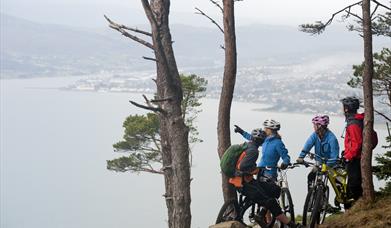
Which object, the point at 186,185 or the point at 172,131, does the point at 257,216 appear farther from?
the point at 172,131

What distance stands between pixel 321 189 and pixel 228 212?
5.18ft

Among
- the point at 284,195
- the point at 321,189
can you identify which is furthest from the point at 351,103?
the point at 284,195

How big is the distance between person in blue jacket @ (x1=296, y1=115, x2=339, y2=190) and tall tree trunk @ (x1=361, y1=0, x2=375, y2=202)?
0.42m

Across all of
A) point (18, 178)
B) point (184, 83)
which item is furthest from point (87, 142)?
point (184, 83)

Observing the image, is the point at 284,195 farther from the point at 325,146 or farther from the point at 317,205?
the point at 325,146

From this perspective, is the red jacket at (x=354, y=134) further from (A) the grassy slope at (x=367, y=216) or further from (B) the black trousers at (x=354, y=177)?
(A) the grassy slope at (x=367, y=216)

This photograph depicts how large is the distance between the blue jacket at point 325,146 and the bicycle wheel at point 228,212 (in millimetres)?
1368

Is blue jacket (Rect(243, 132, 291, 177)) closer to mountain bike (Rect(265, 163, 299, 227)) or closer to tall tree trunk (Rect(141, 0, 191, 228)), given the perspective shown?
mountain bike (Rect(265, 163, 299, 227))

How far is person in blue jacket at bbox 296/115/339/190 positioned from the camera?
745 cm

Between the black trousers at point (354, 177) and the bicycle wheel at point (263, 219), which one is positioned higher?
the black trousers at point (354, 177)

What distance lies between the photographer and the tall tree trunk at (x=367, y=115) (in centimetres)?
726

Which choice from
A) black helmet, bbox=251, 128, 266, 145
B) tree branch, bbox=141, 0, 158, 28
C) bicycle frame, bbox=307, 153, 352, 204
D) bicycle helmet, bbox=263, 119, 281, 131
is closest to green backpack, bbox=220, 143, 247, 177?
black helmet, bbox=251, 128, 266, 145

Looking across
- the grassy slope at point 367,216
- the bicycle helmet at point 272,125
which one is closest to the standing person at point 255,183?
the bicycle helmet at point 272,125

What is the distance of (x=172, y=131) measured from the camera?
8219 millimetres
